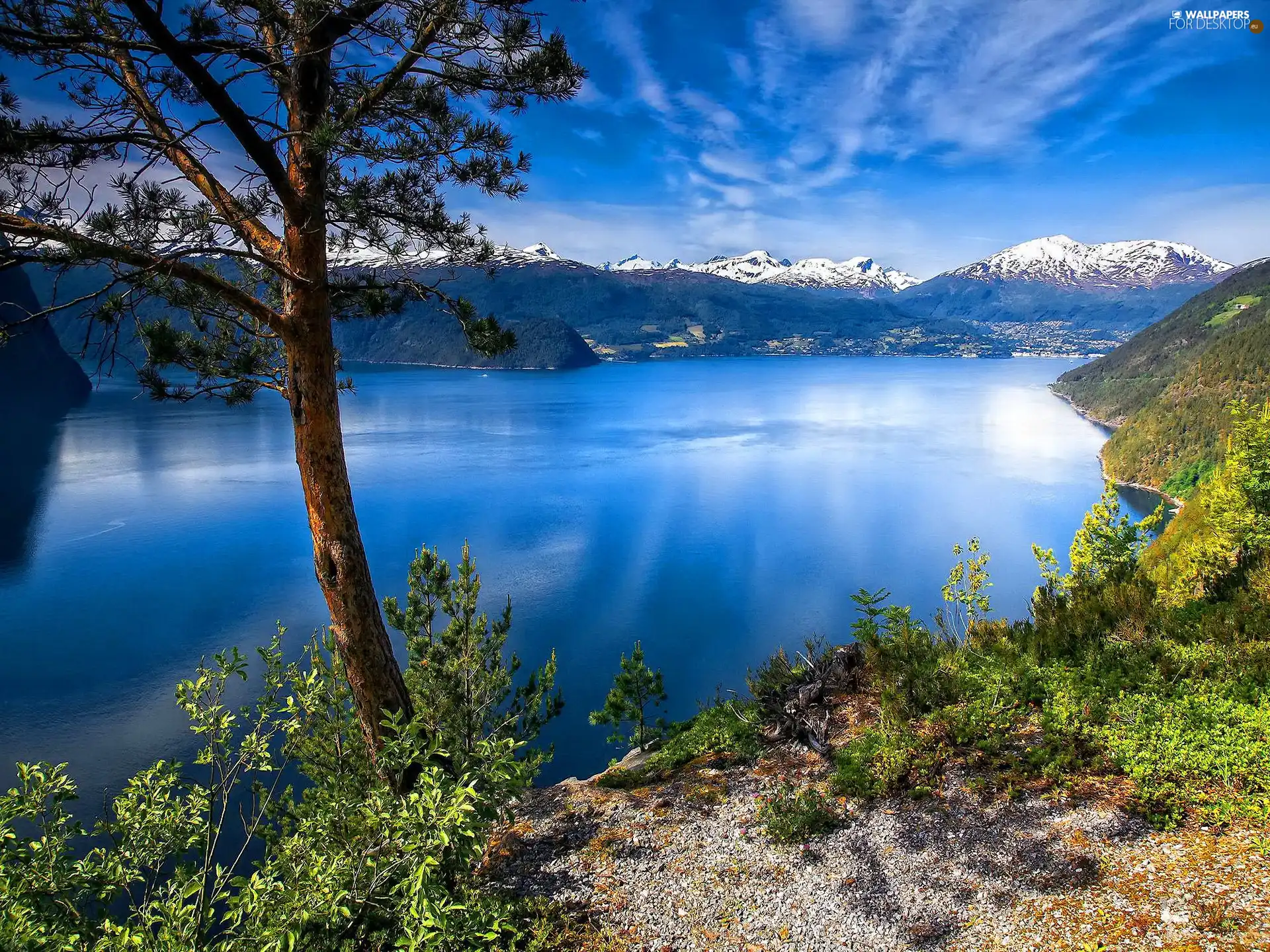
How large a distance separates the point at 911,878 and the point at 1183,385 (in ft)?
327

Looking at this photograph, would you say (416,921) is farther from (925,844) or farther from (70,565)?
(70,565)

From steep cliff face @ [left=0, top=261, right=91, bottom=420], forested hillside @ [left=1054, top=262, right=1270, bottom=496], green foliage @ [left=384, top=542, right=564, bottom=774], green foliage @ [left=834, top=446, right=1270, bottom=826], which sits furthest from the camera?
steep cliff face @ [left=0, top=261, right=91, bottom=420]

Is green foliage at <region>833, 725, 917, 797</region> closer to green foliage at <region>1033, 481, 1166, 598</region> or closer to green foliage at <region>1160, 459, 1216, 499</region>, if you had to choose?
green foliage at <region>1033, 481, 1166, 598</region>

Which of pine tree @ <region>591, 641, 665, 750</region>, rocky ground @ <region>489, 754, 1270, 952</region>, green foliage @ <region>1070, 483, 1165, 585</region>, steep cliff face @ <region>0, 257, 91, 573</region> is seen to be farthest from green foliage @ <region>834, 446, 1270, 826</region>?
steep cliff face @ <region>0, 257, 91, 573</region>

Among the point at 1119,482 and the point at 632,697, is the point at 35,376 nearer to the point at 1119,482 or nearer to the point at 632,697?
the point at 632,697

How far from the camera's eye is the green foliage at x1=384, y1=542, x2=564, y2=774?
7711 millimetres

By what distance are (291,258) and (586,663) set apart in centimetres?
2048

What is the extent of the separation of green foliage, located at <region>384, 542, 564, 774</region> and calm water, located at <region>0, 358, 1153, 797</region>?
9.94 m

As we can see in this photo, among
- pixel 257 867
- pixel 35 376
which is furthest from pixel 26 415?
pixel 257 867

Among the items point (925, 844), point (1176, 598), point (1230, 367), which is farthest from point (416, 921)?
point (1230, 367)

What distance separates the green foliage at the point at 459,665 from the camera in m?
7.71

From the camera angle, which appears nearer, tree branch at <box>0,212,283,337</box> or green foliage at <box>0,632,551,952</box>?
green foliage at <box>0,632,551,952</box>

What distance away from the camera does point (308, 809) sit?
6012mm

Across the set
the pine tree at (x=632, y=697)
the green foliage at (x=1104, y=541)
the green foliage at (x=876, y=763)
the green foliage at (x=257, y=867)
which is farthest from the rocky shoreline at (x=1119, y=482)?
the green foliage at (x=257, y=867)
